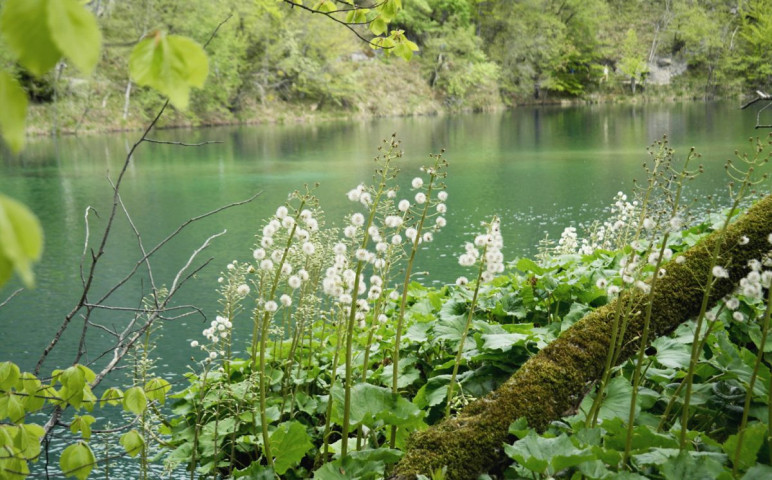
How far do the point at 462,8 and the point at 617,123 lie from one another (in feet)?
84.1

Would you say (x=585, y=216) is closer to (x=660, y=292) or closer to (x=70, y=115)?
(x=660, y=292)

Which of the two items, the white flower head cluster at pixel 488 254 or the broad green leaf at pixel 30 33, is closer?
the broad green leaf at pixel 30 33

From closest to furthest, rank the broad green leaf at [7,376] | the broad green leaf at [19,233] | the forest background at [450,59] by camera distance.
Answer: the broad green leaf at [19,233] → the broad green leaf at [7,376] → the forest background at [450,59]

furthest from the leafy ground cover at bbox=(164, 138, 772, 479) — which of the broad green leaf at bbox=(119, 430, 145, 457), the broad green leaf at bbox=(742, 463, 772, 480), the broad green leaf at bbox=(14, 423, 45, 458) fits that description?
the broad green leaf at bbox=(14, 423, 45, 458)

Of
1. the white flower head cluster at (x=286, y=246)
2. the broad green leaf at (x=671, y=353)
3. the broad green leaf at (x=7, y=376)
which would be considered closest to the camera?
the broad green leaf at (x=7, y=376)

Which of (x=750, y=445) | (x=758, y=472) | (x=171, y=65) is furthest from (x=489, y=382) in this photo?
(x=171, y=65)

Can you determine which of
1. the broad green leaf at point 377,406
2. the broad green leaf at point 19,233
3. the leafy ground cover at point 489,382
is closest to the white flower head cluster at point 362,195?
the leafy ground cover at point 489,382

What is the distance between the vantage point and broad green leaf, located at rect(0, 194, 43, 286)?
2.27 feet

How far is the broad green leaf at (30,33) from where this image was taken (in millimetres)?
Result: 843

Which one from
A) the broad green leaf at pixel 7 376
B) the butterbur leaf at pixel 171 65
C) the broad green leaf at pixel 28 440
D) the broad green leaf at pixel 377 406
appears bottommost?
the broad green leaf at pixel 377 406

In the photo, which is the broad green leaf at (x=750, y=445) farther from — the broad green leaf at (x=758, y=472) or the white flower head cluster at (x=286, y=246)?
the white flower head cluster at (x=286, y=246)

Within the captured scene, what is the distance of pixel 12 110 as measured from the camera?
828mm

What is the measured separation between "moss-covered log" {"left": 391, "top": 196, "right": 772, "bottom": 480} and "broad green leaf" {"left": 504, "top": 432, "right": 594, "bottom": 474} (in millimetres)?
258

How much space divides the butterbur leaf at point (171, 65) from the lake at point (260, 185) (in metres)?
1.93
